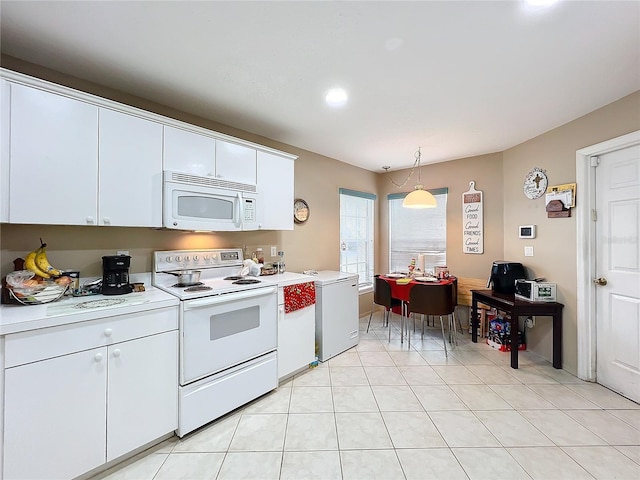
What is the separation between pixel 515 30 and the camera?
149 centimetres

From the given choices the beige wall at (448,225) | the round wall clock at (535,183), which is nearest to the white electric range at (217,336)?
the beige wall at (448,225)

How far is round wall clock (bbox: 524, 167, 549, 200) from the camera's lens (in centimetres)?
299

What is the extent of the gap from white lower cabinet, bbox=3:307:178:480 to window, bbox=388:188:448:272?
3639 mm

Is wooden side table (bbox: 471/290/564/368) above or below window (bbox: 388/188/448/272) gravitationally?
below

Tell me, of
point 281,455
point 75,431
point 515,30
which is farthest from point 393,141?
point 75,431

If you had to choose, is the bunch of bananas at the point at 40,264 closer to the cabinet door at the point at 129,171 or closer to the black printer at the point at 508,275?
the cabinet door at the point at 129,171

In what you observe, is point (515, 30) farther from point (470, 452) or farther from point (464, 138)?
point (470, 452)

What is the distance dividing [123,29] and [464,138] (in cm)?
319

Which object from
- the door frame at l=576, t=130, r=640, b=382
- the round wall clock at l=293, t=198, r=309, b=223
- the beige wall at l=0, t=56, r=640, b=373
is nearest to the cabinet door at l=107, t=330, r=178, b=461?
the beige wall at l=0, t=56, r=640, b=373

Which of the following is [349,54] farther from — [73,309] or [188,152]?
[73,309]

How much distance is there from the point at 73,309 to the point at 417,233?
4167 millimetres

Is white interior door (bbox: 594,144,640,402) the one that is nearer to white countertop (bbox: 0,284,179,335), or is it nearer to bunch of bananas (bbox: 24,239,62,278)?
white countertop (bbox: 0,284,179,335)

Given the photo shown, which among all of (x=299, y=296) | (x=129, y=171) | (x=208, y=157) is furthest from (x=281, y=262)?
(x=129, y=171)

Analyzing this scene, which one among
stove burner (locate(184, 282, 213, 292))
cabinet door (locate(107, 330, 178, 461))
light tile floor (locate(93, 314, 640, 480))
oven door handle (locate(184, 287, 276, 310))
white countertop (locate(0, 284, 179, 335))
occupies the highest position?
stove burner (locate(184, 282, 213, 292))
